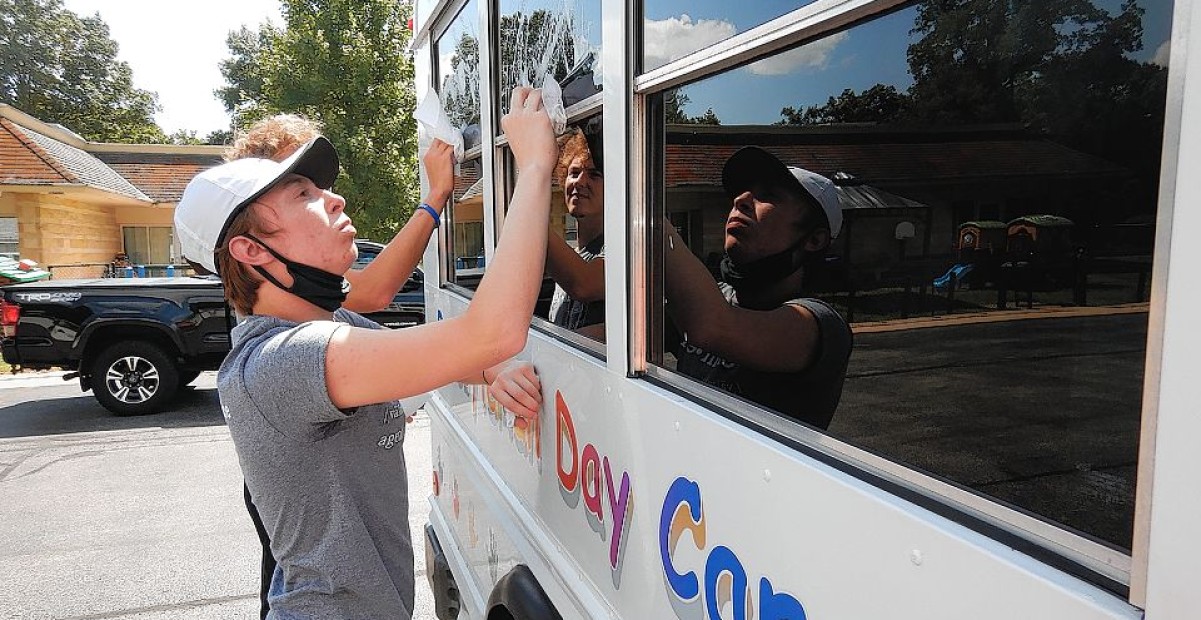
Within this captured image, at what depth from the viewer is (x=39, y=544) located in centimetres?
493

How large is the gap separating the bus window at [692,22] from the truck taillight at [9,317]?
28.4 ft

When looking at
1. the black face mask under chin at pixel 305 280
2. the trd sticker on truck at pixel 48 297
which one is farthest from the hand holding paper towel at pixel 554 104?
the trd sticker on truck at pixel 48 297

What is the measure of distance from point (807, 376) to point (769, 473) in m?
0.31

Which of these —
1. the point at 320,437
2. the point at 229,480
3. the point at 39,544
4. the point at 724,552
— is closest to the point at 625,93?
the point at 724,552

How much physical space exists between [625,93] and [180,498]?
564cm

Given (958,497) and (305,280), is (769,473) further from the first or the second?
(305,280)

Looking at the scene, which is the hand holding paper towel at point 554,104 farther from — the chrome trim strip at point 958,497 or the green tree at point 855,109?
the chrome trim strip at point 958,497

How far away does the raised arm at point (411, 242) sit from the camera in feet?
7.95

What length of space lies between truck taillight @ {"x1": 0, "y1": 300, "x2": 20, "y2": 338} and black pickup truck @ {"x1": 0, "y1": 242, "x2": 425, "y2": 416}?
0.14 metres

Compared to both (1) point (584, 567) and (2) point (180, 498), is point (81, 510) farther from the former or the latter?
(1) point (584, 567)

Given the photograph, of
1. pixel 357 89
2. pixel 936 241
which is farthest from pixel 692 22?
pixel 357 89

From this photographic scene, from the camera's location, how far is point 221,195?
1596 millimetres

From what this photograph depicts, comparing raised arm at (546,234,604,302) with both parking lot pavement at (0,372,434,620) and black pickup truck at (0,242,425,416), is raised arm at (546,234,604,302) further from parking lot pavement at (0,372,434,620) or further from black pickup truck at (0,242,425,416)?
black pickup truck at (0,242,425,416)

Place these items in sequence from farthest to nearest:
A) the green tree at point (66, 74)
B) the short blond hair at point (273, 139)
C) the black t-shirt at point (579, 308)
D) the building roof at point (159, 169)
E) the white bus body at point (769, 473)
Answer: the green tree at point (66, 74), the building roof at point (159, 169), the short blond hair at point (273, 139), the black t-shirt at point (579, 308), the white bus body at point (769, 473)
